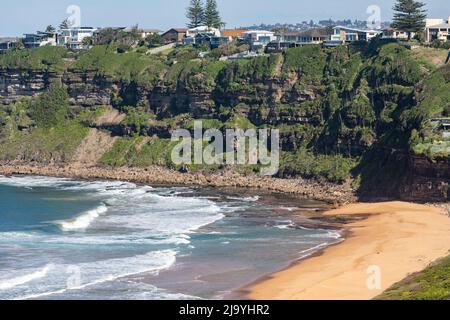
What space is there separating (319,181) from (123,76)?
98.1 feet

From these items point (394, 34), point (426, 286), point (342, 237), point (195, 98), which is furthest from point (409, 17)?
point (426, 286)

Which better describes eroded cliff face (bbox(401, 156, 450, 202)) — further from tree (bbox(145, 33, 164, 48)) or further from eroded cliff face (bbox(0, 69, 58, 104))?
tree (bbox(145, 33, 164, 48))

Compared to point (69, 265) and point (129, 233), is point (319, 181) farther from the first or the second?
point (69, 265)

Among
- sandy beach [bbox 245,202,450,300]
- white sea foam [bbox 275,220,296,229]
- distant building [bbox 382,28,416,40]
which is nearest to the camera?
sandy beach [bbox 245,202,450,300]

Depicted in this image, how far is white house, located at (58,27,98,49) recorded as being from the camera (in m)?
119

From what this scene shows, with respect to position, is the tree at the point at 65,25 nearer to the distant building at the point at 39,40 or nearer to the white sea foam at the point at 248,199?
the distant building at the point at 39,40

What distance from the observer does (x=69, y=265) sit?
53.5 m

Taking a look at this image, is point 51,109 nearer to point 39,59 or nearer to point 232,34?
point 39,59

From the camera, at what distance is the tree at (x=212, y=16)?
422ft

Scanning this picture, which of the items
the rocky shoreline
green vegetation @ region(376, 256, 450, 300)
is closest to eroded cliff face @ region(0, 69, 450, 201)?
the rocky shoreline

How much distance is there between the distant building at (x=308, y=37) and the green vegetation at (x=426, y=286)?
56.2 m

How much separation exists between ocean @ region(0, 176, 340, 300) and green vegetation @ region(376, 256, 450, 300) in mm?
8220

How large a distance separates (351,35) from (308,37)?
4595 millimetres
